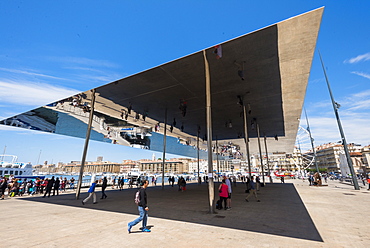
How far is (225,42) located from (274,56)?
344 centimetres

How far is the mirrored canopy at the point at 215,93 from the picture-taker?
28.8ft

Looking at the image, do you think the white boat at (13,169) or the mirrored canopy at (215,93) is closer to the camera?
the mirrored canopy at (215,93)

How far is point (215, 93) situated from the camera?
15.0 m

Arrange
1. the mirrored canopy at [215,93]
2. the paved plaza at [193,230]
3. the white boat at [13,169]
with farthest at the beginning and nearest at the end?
the white boat at [13,169] < the mirrored canopy at [215,93] < the paved plaza at [193,230]

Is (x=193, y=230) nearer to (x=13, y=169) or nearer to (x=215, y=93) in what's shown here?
(x=215, y=93)

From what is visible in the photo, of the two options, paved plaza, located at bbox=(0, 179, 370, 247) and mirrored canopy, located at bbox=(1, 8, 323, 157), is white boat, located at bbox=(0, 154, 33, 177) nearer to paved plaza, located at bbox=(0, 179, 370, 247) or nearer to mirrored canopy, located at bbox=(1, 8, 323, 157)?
mirrored canopy, located at bbox=(1, 8, 323, 157)

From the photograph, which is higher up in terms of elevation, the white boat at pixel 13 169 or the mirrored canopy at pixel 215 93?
the mirrored canopy at pixel 215 93

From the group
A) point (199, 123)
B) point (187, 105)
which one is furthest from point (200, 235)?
point (199, 123)

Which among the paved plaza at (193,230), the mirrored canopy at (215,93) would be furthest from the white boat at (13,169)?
the paved plaza at (193,230)

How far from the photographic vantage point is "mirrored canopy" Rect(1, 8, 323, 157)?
878cm

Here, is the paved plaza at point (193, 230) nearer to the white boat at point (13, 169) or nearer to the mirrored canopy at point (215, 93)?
the mirrored canopy at point (215, 93)

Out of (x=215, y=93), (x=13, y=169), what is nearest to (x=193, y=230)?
(x=215, y=93)

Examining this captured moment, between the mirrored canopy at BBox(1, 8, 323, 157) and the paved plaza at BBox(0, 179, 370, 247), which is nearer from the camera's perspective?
the paved plaza at BBox(0, 179, 370, 247)

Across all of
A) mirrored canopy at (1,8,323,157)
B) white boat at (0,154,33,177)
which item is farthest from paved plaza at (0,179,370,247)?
white boat at (0,154,33,177)
